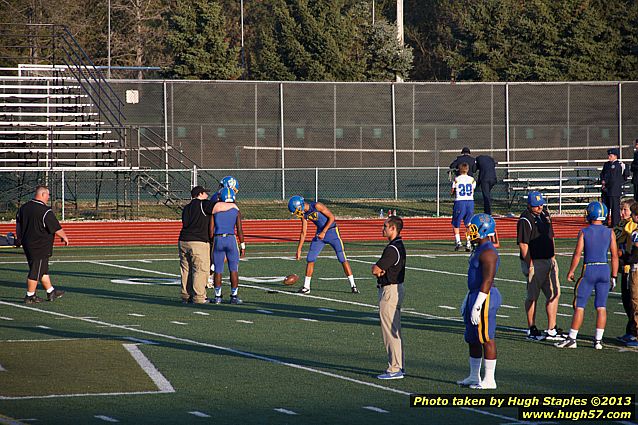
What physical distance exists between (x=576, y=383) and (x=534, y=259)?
2948 millimetres

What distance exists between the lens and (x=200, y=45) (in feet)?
161

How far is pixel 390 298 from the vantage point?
37.6ft

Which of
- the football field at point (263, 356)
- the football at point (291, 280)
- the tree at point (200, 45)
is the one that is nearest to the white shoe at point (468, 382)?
the football field at point (263, 356)

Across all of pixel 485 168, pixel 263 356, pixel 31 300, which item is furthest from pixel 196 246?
pixel 485 168

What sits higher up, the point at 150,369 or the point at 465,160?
the point at 465,160

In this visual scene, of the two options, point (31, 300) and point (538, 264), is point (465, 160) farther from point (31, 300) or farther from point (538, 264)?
point (538, 264)

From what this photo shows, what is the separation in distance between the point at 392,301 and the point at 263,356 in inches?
86.2

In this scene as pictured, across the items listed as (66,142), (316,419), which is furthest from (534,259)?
(66,142)

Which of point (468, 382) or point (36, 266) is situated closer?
point (468, 382)

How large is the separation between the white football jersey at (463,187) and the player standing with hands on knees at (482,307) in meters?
13.8

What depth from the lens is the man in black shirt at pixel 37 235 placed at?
17.4 meters

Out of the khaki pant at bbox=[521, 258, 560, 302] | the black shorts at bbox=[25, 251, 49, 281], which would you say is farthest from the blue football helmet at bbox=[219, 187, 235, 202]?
the khaki pant at bbox=[521, 258, 560, 302]

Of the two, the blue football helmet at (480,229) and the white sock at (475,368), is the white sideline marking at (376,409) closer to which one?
the white sock at (475,368)

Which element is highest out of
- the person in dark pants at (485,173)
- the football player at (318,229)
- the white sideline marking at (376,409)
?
the person in dark pants at (485,173)
